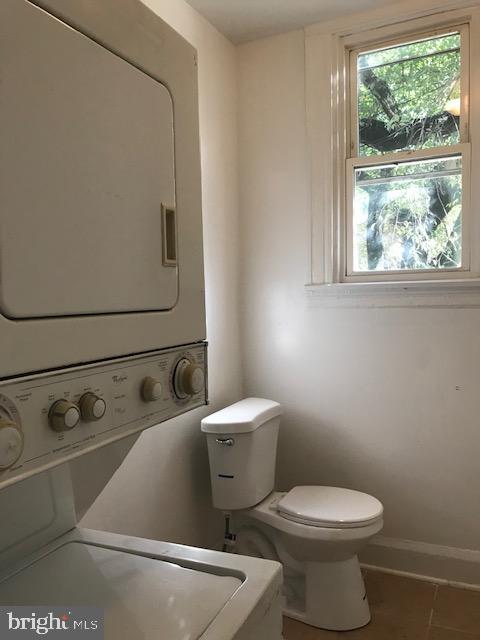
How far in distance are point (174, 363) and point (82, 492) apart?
0.42 metres

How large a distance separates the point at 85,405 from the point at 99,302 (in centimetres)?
14

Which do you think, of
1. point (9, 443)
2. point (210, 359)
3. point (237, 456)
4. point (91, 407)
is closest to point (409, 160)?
point (210, 359)

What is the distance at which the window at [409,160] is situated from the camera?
209cm

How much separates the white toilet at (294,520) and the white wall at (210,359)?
0.47 ft

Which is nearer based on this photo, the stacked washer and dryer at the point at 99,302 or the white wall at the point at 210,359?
the stacked washer and dryer at the point at 99,302

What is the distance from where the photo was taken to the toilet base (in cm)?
186

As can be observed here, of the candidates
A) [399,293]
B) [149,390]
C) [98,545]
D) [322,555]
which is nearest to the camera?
[149,390]

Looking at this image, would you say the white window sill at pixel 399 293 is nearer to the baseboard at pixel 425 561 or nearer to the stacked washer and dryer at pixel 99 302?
the baseboard at pixel 425 561

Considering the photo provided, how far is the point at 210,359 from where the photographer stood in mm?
2160

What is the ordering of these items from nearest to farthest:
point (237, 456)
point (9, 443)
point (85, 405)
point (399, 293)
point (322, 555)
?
1. point (9, 443)
2. point (85, 405)
3. point (322, 555)
4. point (237, 456)
5. point (399, 293)

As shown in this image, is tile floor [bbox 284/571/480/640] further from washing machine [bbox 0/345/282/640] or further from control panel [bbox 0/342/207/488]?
control panel [bbox 0/342/207/488]

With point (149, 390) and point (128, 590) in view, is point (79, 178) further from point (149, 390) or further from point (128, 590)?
point (128, 590)

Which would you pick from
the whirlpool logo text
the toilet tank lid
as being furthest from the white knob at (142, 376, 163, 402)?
the toilet tank lid

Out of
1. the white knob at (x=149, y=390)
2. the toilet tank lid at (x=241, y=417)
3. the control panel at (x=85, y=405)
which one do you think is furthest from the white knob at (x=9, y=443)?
the toilet tank lid at (x=241, y=417)
